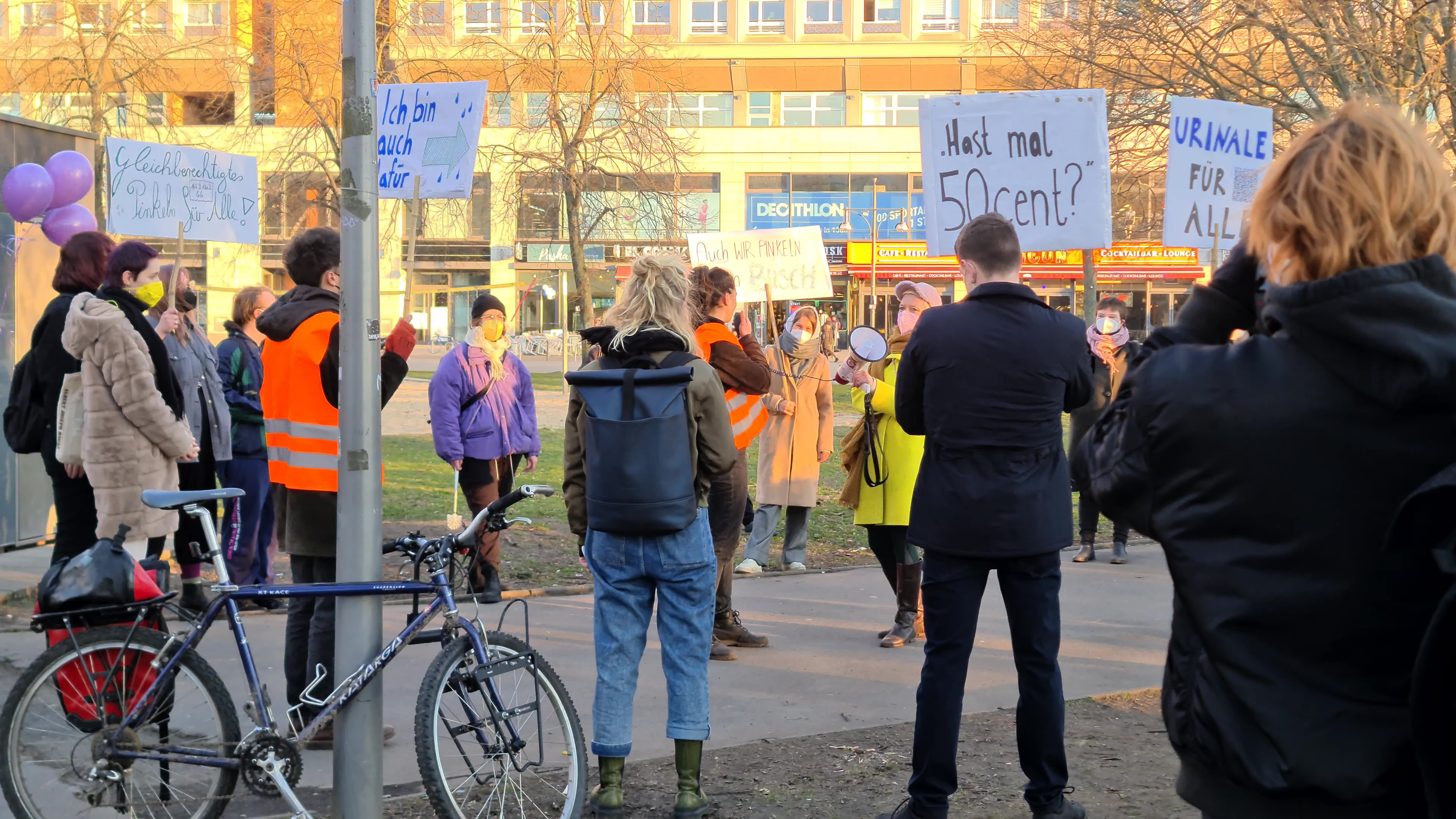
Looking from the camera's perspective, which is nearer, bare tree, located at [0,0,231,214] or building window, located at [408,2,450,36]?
building window, located at [408,2,450,36]

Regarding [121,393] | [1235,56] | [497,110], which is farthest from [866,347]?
[497,110]

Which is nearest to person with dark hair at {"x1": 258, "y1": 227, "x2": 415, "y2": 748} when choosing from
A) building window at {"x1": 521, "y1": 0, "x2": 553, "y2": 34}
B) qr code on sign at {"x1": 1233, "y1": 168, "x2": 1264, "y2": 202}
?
qr code on sign at {"x1": 1233, "y1": 168, "x2": 1264, "y2": 202}

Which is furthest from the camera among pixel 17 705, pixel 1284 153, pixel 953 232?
pixel 953 232

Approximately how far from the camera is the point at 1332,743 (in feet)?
6.29

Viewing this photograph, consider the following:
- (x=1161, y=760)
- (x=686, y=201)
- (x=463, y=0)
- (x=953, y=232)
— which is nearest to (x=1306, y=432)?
(x=1161, y=760)

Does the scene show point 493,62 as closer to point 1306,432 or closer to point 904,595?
point 904,595

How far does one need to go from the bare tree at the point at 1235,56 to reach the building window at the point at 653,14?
22432 mm

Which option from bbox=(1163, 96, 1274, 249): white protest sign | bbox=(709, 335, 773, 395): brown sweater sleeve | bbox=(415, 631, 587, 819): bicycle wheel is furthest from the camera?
bbox=(1163, 96, 1274, 249): white protest sign

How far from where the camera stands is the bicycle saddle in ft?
12.9

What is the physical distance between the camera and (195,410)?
7.55 m

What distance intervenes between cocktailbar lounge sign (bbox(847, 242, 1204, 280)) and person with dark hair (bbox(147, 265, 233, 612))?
3722cm

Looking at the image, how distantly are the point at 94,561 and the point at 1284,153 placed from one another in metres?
3.76

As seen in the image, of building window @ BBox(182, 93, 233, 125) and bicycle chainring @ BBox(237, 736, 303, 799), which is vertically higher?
building window @ BBox(182, 93, 233, 125)

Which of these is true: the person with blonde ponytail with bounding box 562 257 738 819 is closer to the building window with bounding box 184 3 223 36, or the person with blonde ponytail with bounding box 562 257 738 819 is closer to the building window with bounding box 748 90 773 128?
the building window with bounding box 184 3 223 36
